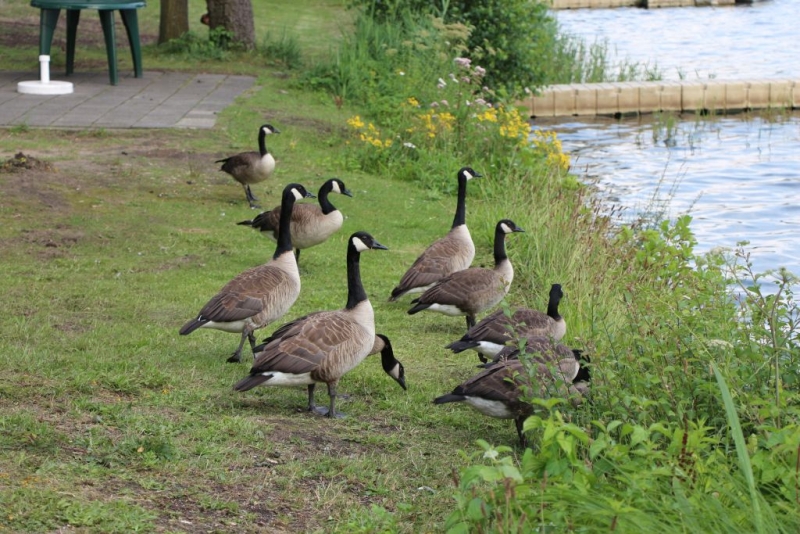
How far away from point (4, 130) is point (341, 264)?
20.6ft

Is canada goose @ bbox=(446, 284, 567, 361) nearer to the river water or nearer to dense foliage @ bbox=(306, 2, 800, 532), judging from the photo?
dense foliage @ bbox=(306, 2, 800, 532)

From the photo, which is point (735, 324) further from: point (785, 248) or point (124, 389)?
point (785, 248)

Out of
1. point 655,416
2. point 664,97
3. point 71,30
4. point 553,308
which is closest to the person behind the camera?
point 655,416

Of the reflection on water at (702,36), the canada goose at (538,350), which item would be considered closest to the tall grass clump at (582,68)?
the reflection on water at (702,36)

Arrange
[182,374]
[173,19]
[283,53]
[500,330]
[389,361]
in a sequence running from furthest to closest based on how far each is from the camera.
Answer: [173,19]
[283,53]
[500,330]
[389,361]
[182,374]

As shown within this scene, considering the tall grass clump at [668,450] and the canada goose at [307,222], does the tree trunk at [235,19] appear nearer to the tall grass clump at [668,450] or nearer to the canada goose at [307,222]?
the canada goose at [307,222]

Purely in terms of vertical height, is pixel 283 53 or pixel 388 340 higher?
pixel 283 53

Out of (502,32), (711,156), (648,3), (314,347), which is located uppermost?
(648,3)

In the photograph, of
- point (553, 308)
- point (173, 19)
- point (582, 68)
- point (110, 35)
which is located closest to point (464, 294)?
point (553, 308)

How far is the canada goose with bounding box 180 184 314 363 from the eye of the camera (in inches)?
277

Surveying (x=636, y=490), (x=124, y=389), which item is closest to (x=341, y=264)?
(x=124, y=389)

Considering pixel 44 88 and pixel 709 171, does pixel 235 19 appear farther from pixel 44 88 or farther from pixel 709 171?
pixel 709 171

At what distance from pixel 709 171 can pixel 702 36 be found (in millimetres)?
19035

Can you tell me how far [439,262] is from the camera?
8.94 meters
